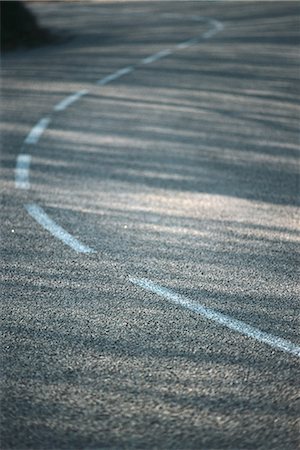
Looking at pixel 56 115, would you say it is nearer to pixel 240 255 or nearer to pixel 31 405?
pixel 240 255

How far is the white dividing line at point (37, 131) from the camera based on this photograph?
11.2m

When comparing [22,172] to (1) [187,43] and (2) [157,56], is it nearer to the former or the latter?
(2) [157,56]

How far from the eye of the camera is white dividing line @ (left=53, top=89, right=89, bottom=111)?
13375 mm

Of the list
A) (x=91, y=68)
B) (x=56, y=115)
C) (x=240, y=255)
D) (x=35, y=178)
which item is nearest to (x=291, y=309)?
(x=240, y=255)

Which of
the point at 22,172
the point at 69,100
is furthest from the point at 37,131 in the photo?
the point at 69,100

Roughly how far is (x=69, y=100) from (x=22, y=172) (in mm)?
4451

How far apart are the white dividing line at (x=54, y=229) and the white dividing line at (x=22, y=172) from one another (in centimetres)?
82

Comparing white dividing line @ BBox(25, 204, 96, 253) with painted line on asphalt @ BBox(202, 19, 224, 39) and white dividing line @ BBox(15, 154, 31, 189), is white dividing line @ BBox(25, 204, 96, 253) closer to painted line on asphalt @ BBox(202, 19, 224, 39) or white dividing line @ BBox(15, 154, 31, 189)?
white dividing line @ BBox(15, 154, 31, 189)

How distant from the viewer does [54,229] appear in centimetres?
762

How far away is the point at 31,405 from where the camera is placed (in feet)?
14.9

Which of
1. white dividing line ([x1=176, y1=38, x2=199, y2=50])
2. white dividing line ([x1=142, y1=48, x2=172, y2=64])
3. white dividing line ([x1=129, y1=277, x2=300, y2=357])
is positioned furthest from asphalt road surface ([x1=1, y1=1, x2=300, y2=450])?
white dividing line ([x1=176, y1=38, x2=199, y2=50])

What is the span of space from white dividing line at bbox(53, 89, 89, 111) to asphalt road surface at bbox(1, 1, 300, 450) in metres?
0.08

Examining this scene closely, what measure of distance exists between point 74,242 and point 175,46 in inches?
524

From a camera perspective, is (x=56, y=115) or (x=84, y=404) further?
(x=56, y=115)
